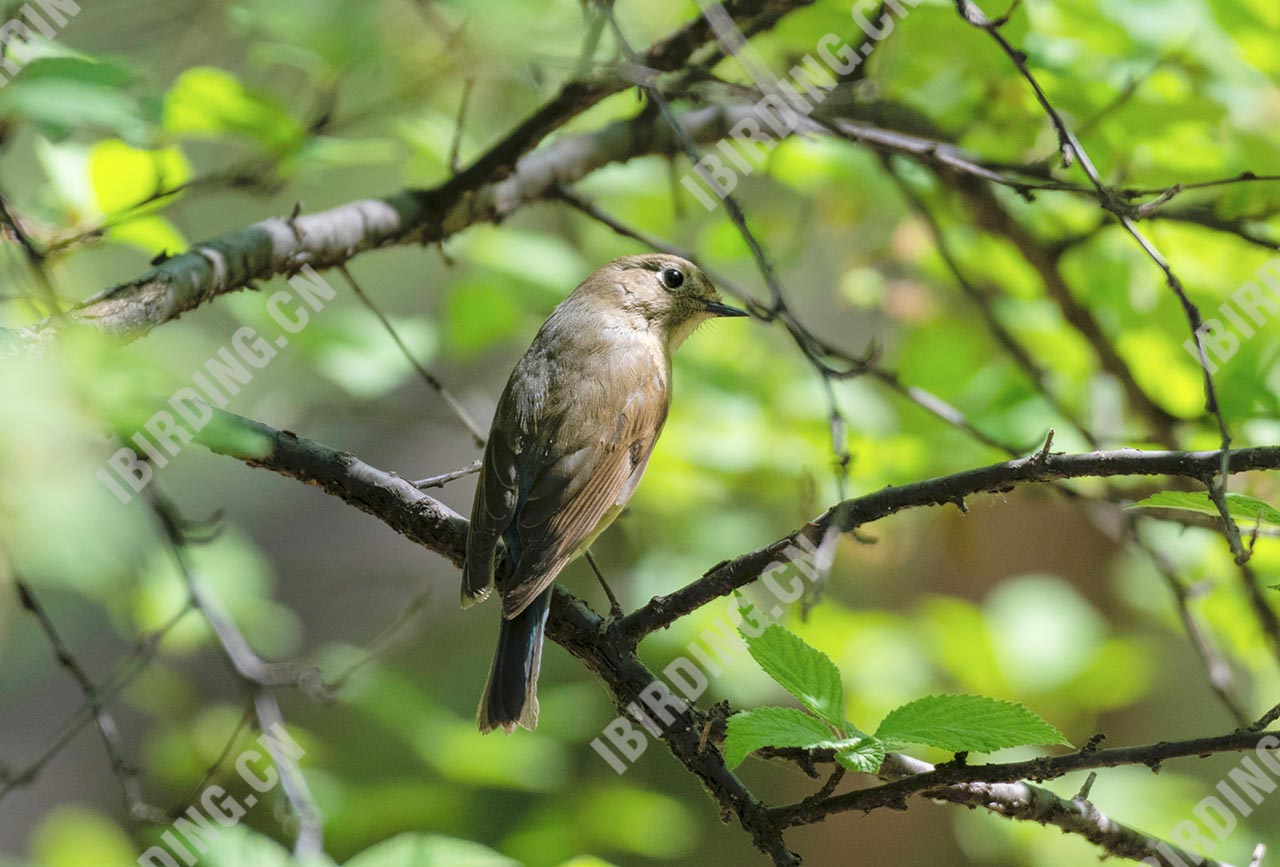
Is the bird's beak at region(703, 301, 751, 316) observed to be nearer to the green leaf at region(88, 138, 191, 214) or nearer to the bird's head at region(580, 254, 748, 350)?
the bird's head at region(580, 254, 748, 350)

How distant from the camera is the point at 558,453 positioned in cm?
258

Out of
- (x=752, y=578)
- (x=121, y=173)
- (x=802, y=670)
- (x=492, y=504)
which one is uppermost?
(x=121, y=173)

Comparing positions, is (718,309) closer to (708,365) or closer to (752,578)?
(708,365)

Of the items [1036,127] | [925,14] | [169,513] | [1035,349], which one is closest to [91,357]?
[169,513]

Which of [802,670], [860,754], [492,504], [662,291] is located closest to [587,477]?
Answer: [492,504]

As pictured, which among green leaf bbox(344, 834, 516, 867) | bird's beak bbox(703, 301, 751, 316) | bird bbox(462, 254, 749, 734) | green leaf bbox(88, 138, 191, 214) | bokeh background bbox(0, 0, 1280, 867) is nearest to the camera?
green leaf bbox(344, 834, 516, 867)

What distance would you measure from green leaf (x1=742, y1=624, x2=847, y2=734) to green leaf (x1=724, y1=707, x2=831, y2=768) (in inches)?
0.8

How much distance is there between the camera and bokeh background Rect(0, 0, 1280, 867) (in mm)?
1926

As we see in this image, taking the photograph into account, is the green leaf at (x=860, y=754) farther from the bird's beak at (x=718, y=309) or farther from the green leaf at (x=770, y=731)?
the bird's beak at (x=718, y=309)

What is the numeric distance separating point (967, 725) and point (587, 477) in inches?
52.9

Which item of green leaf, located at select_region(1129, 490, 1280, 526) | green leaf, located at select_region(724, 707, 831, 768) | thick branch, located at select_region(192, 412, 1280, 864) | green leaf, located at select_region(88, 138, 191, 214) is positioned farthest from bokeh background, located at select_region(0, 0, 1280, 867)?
green leaf, located at select_region(1129, 490, 1280, 526)

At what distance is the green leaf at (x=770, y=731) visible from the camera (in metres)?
1.32

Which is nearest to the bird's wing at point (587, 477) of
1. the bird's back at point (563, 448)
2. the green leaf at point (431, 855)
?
the bird's back at point (563, 448)

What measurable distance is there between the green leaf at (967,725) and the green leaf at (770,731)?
82 mm
